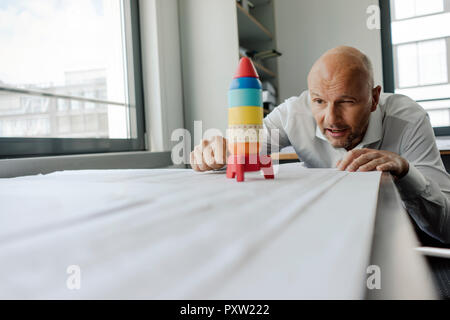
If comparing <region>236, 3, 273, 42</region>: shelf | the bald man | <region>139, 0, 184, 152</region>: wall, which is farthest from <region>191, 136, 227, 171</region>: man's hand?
<region>236, 3, 273, 42</region>: shelf

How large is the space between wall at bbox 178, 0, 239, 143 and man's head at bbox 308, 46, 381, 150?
42.7 inches

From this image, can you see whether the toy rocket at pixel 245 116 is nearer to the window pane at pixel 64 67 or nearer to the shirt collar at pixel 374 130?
the shirt collar at pixel 374 130

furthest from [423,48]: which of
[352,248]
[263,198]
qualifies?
[352,248]

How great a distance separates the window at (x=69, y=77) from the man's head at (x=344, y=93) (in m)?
1.17

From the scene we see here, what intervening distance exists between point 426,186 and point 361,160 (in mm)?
286

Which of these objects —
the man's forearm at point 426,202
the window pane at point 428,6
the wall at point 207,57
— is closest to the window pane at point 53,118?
the wall at point 207,57

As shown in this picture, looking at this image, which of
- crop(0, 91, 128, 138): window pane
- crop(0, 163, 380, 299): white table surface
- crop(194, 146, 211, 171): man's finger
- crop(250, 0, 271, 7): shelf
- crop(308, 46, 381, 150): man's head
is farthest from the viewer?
crop(250, 0, 271, 7): shelf

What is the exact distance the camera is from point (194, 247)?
9.2 inches

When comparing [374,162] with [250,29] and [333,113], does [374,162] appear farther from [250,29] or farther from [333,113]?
[250,29]

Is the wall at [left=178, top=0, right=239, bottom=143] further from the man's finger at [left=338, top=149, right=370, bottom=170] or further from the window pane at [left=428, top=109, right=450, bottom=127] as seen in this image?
the window pane at [left=428, top=109, right=450, bottom=127]

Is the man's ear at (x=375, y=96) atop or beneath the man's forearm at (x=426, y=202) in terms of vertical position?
atop

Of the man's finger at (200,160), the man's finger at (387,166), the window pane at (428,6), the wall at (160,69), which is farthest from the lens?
the window pane at (428,6)

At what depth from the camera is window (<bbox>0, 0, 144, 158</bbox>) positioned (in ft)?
4.45

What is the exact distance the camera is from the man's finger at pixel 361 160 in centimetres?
75
